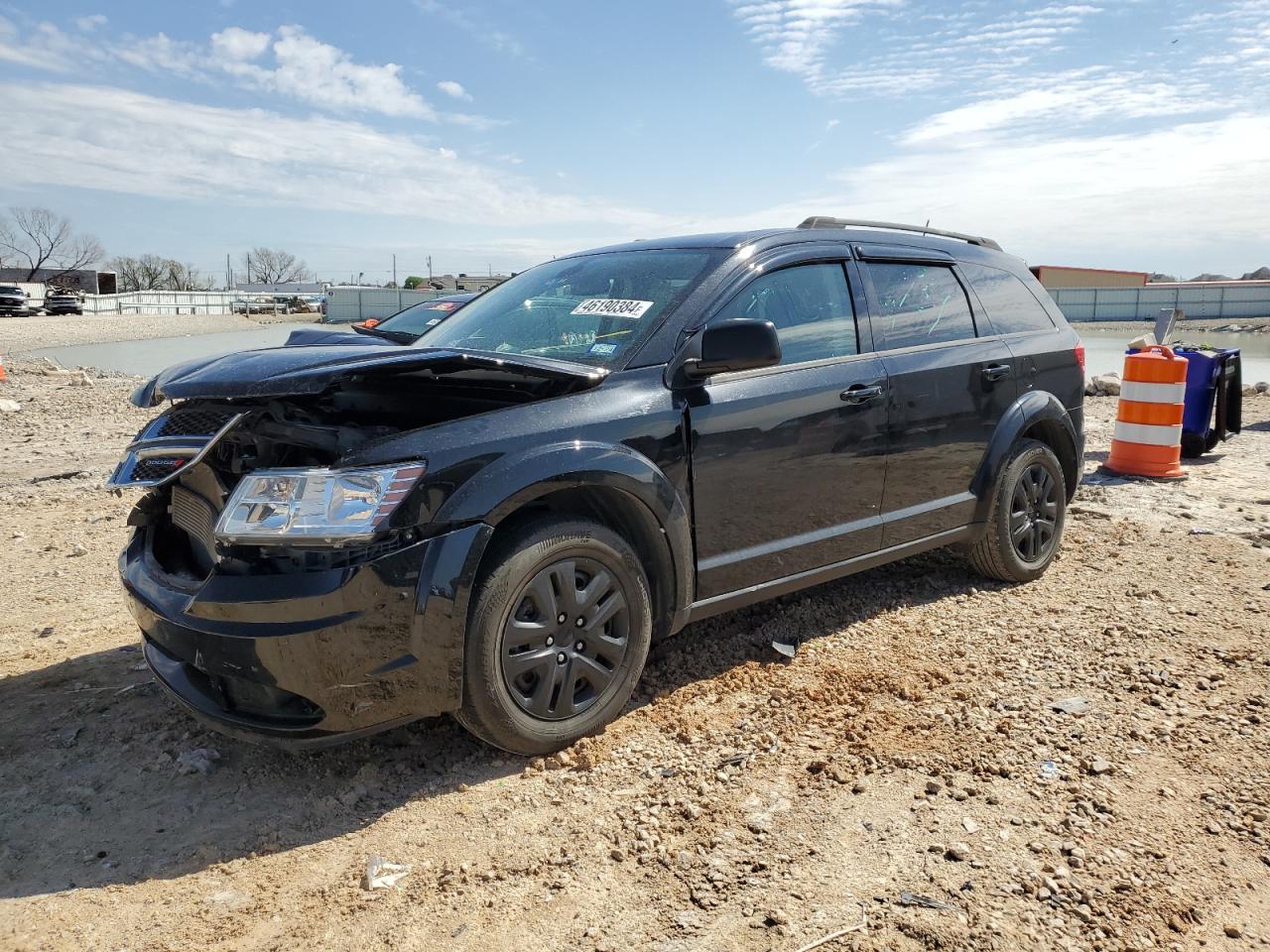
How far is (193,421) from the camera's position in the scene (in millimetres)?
3152

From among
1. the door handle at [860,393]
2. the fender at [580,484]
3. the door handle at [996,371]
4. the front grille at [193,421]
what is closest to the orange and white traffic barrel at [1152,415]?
the door handle at [996,371]

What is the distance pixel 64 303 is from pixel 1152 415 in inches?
2182

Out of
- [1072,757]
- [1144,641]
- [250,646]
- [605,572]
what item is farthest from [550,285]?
[1144,641]

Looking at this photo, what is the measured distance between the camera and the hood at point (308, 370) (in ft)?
9.29

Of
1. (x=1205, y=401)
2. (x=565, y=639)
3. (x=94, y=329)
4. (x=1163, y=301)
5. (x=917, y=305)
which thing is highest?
(x=1163, y=301)

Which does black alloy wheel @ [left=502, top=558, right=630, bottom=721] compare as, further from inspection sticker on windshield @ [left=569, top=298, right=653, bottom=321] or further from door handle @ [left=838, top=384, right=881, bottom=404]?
door handle @ [left=838, top=384, right=881, bottom=404]

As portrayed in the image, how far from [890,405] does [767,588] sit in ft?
3.48

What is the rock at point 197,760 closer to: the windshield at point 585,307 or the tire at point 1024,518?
the windshield at point 585,307

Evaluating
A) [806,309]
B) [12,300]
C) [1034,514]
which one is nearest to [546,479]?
[806,309]

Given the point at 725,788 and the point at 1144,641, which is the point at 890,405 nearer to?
the point at 1144,641

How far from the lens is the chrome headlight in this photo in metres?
2.78

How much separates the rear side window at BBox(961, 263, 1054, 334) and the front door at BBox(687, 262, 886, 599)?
1174 mm

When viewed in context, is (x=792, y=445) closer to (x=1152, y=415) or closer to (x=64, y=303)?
(x=1152, y=415)

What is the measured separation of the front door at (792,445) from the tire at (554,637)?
1.42 feet
